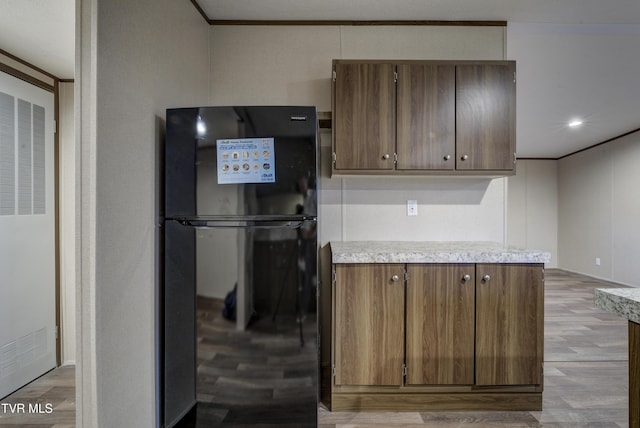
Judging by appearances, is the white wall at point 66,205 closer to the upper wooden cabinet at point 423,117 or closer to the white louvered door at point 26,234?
the white louvered door at point 26,234

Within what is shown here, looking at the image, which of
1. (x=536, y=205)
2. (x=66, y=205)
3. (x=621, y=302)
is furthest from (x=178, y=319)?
(x=536, y=205)

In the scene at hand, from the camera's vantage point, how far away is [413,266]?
6.22 feet

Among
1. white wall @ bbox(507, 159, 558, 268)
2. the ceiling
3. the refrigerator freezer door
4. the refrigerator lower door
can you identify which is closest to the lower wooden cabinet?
→ the refrigerator freezer door

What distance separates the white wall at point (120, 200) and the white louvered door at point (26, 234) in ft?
3.78

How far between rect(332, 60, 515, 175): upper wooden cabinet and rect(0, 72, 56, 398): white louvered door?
202 centimetres

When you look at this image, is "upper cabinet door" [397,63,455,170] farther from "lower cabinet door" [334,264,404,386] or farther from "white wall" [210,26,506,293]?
"lower cabinet door" [334,264,404,386]

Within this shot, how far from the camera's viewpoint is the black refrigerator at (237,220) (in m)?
1.64

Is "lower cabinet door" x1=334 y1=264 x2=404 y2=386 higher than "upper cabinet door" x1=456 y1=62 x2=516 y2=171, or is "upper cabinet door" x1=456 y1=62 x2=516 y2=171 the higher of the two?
"upper cabinet door" x1=456 y1=62 x2=516 y2=171

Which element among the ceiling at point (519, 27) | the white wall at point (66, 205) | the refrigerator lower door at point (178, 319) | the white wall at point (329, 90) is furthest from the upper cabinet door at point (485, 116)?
the white wall at point (66, 205)

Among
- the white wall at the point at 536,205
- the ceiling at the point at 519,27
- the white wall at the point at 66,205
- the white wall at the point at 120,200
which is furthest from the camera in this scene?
the white wall at the point at 536,205

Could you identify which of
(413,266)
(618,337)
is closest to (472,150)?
(413,266)

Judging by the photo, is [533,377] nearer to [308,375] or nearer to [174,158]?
[308,375]

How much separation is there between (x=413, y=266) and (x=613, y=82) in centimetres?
345

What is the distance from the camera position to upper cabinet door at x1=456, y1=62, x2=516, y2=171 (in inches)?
82.4
